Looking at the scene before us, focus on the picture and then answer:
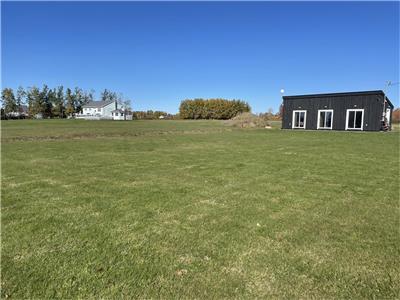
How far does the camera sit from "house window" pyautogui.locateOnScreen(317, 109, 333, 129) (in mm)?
30891

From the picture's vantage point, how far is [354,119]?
29.4 metres

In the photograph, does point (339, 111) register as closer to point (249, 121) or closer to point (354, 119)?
point (354, 119)

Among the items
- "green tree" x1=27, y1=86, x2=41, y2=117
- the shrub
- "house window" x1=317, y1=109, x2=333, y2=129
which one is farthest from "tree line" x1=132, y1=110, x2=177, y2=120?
"house window" x1=317, y1=109, x2=333, y2=129

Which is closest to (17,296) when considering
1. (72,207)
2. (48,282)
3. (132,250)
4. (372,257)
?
(48,282)

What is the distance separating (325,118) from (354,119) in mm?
2742

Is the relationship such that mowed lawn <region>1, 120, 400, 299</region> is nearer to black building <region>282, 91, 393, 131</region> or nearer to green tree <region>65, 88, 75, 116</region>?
black building <region>282, 91, 393, 131</region>

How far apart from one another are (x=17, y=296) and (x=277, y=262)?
217 cm

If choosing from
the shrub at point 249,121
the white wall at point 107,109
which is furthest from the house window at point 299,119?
the white wall at point 107,109

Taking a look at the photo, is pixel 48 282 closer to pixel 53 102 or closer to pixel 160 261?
pixel 160 261

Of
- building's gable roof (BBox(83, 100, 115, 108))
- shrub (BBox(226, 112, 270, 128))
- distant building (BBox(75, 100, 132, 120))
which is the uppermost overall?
building's gable roof (BBox(83, 100, 115, 108))

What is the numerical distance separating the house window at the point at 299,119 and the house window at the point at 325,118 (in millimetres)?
1564

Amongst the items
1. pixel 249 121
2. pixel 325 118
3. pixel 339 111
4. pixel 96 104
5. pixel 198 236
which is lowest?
pixel 198 236

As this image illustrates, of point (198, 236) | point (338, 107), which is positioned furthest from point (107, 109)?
point (198, 236)

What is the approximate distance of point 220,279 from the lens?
8.59ft
